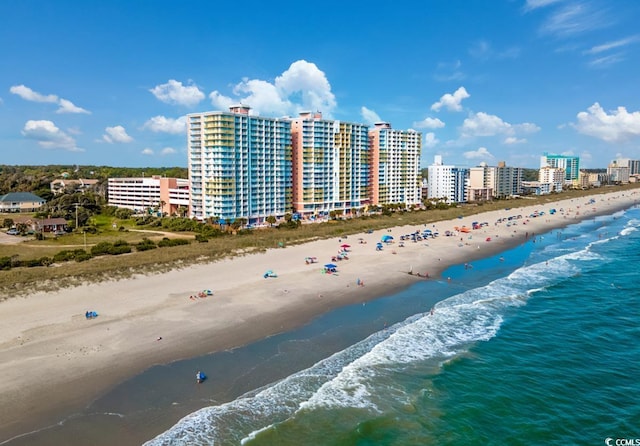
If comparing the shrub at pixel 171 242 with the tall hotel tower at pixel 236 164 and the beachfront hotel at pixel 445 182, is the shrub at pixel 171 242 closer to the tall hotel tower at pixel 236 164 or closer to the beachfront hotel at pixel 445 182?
the tall hotel tower at pixel 236 164

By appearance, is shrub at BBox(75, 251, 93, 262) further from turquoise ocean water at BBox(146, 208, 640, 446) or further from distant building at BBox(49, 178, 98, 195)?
distant building at BBox(49, 178, 98, 195)

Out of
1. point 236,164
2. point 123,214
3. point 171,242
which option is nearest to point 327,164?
point 236,164

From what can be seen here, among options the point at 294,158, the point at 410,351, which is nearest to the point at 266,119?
the point at 294,158

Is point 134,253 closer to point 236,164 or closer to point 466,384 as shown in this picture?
point 236,164

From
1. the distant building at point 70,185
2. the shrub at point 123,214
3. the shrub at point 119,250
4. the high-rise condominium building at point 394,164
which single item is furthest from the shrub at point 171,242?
the distant building at point 70,185

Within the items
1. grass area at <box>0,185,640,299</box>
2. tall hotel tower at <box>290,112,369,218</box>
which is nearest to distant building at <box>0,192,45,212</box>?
grass area at <box>0,185,640,299</box>

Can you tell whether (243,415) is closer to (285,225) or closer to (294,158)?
(285,225)
